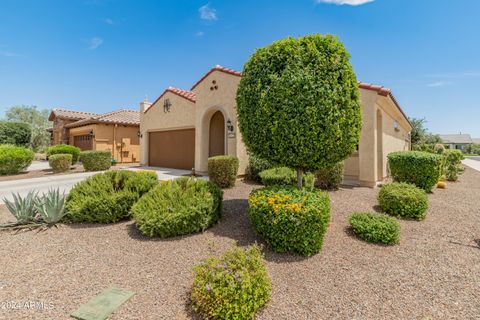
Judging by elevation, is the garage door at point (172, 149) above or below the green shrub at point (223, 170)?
above

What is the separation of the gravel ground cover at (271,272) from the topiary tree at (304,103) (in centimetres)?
184

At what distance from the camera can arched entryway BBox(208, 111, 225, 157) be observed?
1236cm

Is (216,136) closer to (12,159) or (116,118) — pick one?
(12,159)

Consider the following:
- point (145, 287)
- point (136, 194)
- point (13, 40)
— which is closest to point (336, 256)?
point (145, 287)

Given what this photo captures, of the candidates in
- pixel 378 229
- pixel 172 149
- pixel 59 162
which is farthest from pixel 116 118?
pixel 378 229

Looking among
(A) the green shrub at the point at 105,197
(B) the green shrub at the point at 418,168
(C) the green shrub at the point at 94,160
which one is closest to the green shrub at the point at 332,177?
(B) the green shrub at the point at 418,168

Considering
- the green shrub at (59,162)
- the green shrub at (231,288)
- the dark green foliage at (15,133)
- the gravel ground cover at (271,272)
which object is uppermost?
the dark green foliage at (15,133)

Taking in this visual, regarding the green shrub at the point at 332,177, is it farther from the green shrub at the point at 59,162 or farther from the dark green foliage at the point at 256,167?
the green shrub at the point at 59,162

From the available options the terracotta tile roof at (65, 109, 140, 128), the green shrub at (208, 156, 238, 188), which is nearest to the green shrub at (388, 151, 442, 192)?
the green shrub at (208, 156, 238, 188)

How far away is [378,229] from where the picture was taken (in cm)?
429

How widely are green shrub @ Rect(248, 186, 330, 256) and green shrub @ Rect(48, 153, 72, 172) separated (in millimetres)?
14570

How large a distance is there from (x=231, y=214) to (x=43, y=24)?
11077 millimetres

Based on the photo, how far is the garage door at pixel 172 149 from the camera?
45.5 feet

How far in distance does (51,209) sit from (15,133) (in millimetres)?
30336
